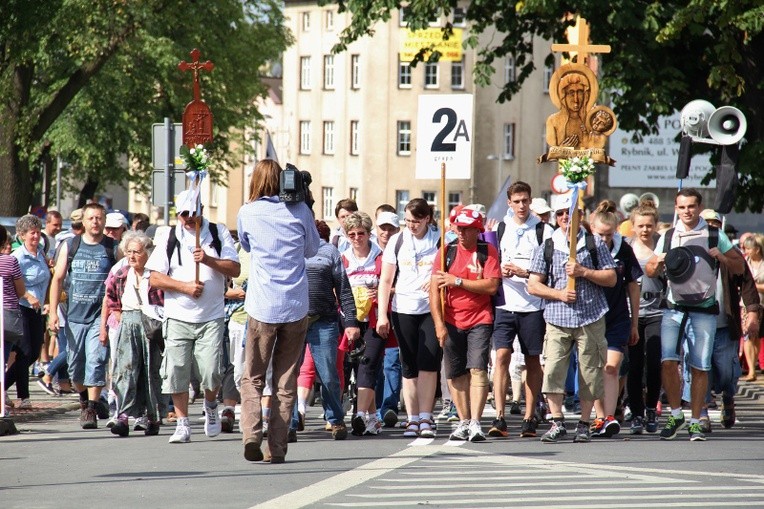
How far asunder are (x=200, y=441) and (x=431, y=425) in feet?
6.11

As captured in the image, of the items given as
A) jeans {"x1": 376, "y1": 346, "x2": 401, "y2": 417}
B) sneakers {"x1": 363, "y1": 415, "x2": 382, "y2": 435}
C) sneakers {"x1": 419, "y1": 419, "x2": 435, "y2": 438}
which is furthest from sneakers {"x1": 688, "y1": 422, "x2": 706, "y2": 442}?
jeans {"x1": 376, "y1": 346, "x2": 401, "y2": 417}

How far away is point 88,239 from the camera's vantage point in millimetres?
14188

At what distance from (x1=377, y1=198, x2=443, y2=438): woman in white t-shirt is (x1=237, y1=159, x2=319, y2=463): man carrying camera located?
2134 mm

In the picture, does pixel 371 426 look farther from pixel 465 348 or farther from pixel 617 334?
pixel 617 334

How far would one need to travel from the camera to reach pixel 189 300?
12102mm

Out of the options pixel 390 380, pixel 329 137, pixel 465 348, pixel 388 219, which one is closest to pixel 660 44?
pixel 388 219

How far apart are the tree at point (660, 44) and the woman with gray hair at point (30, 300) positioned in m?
8.79

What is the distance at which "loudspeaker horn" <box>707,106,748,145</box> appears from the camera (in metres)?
15.6

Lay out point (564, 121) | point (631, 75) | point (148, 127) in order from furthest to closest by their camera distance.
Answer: point (148, 127), point (631, 75), point (564, 121)

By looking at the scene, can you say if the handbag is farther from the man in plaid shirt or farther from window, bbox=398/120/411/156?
window, bbox=398/120/411/156

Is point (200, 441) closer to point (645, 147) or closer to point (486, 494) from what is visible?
point (486, 494)

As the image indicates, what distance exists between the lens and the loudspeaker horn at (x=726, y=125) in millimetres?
15578

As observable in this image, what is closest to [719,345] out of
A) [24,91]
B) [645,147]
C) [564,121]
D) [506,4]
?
[564,121]

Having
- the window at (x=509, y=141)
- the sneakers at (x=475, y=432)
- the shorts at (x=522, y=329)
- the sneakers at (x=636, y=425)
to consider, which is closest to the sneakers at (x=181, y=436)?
the sneakers at (x=475, y=432)
